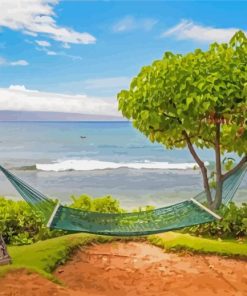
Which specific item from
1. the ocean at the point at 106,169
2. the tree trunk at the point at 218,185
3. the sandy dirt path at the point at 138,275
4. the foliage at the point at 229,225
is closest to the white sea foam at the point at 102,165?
the ocean at the point at 106,169

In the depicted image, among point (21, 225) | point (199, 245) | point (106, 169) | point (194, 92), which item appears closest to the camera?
point (194, 92)

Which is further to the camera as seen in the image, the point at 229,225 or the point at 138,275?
the point at 229,225

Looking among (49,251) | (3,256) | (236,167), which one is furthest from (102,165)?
(3,256)

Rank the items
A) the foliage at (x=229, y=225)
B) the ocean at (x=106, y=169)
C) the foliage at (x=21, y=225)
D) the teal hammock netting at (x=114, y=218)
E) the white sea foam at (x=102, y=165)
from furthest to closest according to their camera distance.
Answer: the white sea foam at (x=102, y=165) → the ocean at (x=106, y=169) → the foliage at (x=229, y=225) → the foliage at (x=21, y=225) → the teal hammock netting at (x=114, y=218)

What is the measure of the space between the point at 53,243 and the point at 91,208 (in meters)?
1.15

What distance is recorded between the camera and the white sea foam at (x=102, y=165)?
22.4 metres

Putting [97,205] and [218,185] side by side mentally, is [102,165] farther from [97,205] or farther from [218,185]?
[218,185]

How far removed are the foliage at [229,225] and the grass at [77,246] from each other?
25 cm

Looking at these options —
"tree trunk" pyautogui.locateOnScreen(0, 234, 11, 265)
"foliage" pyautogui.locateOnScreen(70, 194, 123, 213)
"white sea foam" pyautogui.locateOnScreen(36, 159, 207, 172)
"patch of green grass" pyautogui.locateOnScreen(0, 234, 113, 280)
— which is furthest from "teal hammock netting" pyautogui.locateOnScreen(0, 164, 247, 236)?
"white sea foam" pyautogui.locateOnScreen(36, 159, 207, 172)

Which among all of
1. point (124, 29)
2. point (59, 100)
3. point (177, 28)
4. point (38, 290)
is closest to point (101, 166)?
point (177, 28)

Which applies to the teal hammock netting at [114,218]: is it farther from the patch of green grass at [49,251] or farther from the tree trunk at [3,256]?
the tree trunk at [3,256]

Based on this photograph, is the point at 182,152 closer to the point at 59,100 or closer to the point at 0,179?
the point at 0,179

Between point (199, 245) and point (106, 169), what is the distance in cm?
1699

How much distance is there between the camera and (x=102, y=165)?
23.8 metres
